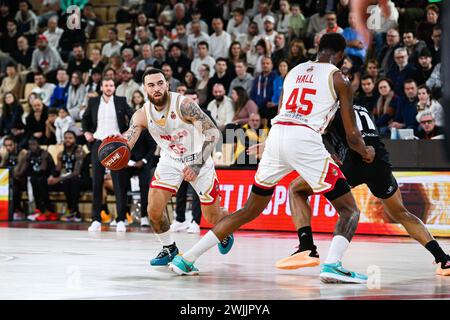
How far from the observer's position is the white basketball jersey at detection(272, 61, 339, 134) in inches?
297

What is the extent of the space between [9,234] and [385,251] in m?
6.22

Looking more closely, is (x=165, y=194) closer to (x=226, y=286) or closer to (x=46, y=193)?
(x=226, y=286)

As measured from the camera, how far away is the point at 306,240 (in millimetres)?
8484

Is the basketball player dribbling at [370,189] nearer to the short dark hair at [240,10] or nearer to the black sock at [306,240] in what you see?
the black sock at [306,240]

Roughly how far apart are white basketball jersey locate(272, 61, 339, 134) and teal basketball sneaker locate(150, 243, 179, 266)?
2143 millimetres

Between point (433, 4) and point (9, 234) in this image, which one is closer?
point (9, 234)

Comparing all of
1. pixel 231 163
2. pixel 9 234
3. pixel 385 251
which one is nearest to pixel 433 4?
pixel 231 163

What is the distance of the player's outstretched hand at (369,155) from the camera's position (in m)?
7.86

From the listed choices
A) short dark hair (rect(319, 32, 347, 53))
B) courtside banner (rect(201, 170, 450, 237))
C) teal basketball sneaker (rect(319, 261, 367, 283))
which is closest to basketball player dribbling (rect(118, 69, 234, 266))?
short dark hair (rect(319, 32, 347, 53))

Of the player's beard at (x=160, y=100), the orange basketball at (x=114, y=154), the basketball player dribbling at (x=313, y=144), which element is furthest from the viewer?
the player's beard at (x=160, y=100)

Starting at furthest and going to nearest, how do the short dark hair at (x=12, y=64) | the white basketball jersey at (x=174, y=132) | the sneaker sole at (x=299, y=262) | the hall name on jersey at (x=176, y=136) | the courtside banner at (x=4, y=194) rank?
the short dark hair at (x=12, y=64), the courtside banner at (x=4, y=194), the hall name on jersey at (x=176, y=136), the white basketball jersey at (x=174, y=132), the sneaker sole at (x=299, y=262)

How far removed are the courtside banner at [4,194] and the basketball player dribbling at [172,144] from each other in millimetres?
10137

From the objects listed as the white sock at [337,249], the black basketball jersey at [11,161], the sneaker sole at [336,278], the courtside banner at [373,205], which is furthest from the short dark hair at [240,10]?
the sneaker sole at [336,278]
